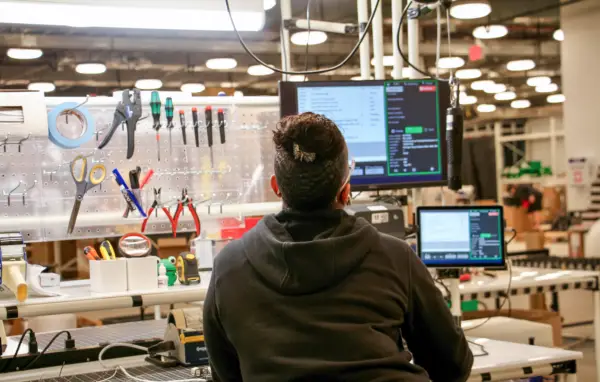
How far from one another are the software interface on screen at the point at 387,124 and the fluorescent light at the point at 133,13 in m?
0.35

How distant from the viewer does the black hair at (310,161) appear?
1430 mm

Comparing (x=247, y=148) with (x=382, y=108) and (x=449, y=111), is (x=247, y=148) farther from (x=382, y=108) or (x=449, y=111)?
(x=449, y=111)

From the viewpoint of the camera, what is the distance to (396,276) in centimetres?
142

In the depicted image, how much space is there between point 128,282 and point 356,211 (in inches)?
29.7

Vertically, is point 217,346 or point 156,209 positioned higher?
point 156,209

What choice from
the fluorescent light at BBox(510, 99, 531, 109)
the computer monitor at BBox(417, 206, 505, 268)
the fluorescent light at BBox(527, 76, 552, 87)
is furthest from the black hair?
the fluorescent light at BBox(510, 99, 531, 109)

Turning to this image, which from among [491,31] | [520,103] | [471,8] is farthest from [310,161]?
[520,103]

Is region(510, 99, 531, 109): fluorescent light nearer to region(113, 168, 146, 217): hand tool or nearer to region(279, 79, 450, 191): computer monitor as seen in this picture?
region(279, 79, 450, 191): computer monitor

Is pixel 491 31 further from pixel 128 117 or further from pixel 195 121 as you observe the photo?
pixel 128 117

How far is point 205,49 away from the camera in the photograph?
1004 cm

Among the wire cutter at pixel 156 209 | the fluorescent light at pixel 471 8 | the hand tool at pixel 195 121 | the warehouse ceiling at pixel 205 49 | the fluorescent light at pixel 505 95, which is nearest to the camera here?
the wire cutter at pixel 156 209

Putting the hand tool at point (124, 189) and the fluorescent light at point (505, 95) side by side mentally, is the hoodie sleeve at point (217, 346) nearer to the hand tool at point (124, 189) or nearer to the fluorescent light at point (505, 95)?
the hand tool at point (124, 189)

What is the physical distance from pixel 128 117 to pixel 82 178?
25cm

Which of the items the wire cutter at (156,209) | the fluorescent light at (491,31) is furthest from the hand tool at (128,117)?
the fluorescent light at (491,31)
